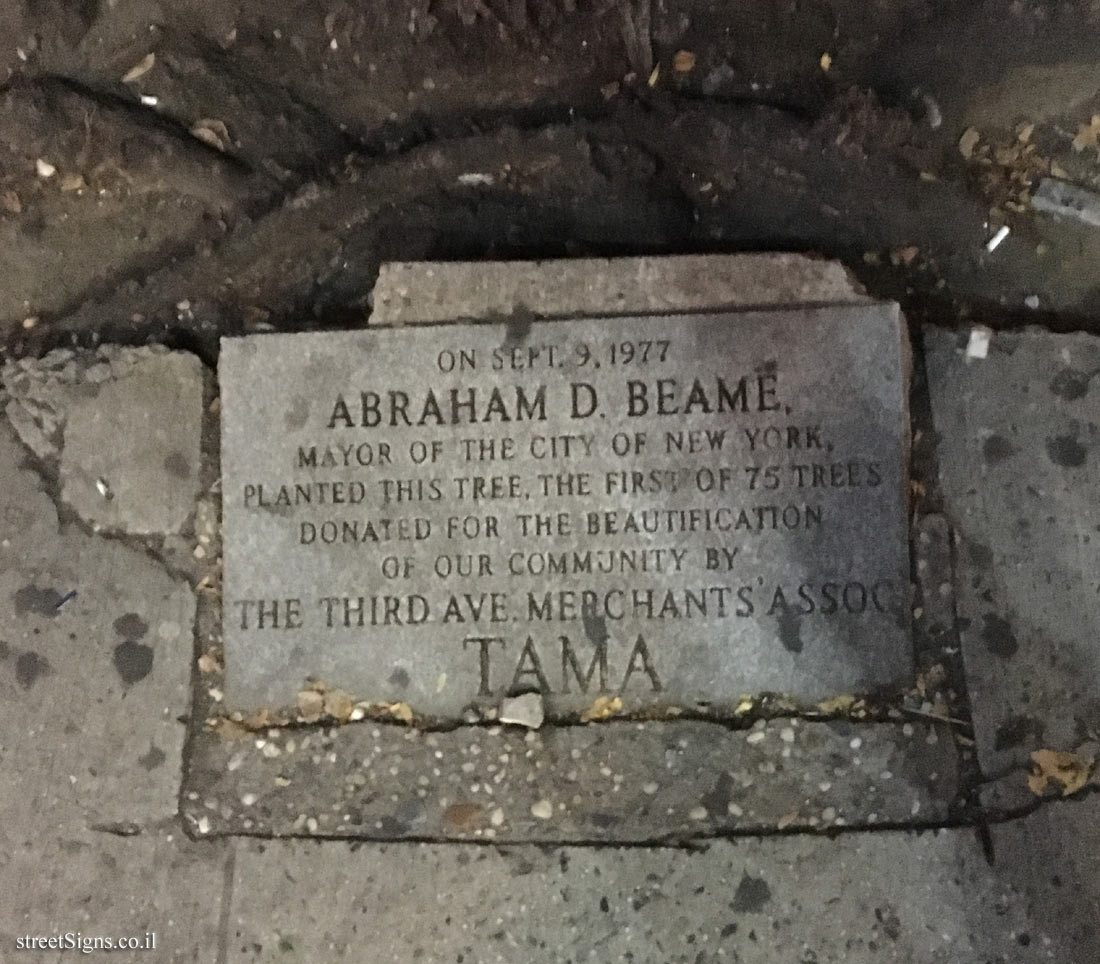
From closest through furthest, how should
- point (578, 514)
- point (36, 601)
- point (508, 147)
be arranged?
1. point (578, 514)
2. point (36, 601)
3. point (508, 147)

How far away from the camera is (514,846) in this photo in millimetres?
2023

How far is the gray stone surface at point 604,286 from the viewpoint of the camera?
2.10 metres

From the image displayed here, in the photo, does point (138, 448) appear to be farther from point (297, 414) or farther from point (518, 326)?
point (518, 326)

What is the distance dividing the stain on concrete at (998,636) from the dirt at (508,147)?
0.69m

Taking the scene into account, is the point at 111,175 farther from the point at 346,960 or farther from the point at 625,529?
the point at 346,960

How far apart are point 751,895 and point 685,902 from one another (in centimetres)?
14

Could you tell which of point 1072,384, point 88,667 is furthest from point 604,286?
point 88,667

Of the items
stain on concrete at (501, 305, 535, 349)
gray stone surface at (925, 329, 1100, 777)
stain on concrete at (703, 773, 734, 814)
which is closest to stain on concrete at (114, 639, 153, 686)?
stain on concrete at (501, 305, 535, 349)

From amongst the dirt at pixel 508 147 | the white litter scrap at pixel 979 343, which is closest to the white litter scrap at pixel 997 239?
the dirt at pixel 508 147

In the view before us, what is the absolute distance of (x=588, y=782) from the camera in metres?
2.03

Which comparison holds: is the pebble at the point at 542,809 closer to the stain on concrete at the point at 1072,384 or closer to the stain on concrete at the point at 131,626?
the stain on concrete at the point at 131,626

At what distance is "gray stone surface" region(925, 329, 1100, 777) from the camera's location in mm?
2002

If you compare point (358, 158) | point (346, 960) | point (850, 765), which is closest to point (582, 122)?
point (358, 158)

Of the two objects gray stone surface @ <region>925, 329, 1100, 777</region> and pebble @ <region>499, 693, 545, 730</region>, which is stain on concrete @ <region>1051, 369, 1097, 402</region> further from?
pebble @ <region>499, 693, 545, 730</region>
